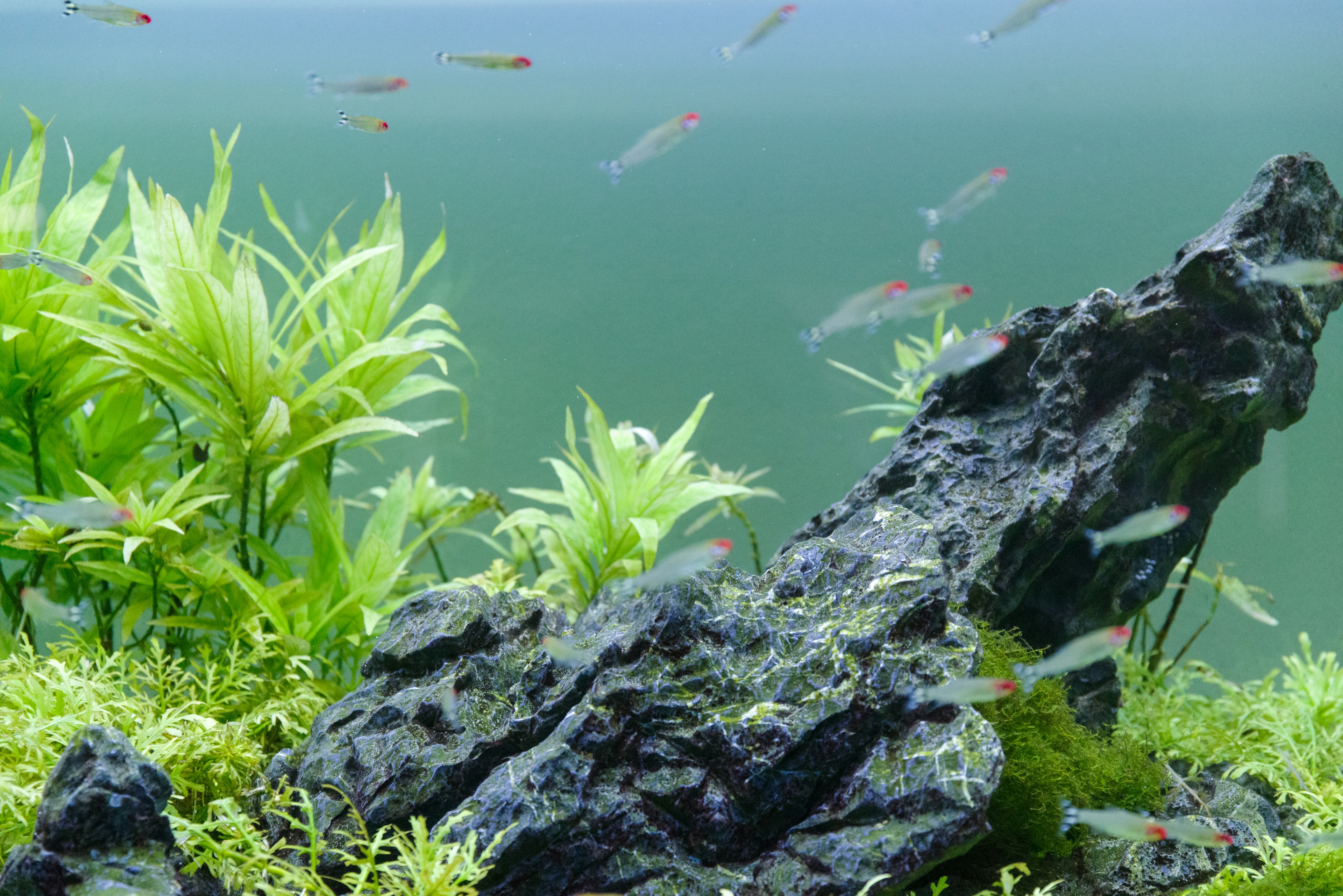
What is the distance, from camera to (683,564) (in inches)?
85.3

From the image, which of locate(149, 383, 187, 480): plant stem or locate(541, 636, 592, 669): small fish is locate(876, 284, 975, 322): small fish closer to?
locate(541, 636, 592, 669): small fish

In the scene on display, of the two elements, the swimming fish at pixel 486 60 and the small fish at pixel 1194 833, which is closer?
the small fish at pixel 1194 833

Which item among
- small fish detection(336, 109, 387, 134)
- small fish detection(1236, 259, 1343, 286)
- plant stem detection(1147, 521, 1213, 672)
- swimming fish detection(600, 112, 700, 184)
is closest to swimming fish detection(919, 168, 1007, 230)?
swimming fish detection(600, 112, 700, 184)

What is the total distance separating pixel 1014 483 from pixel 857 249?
232 inches

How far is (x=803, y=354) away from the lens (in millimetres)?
8695

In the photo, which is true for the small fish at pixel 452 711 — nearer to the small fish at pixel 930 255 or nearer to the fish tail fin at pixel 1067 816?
the fish tail fin at pixel 1067 816

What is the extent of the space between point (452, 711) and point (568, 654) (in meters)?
0.39

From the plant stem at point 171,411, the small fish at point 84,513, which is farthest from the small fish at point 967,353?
the plant stem at point 171,411

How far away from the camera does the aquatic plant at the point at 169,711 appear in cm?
226

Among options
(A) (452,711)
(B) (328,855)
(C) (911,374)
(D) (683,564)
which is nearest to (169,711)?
(B) (328,855)

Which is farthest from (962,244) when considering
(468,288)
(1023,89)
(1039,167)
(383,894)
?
(383,894)

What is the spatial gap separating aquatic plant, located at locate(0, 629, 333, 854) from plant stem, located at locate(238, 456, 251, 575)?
33 centimetres

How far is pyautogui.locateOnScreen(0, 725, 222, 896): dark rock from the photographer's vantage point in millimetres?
1617

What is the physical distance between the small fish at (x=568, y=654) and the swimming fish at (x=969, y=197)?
119 inches
